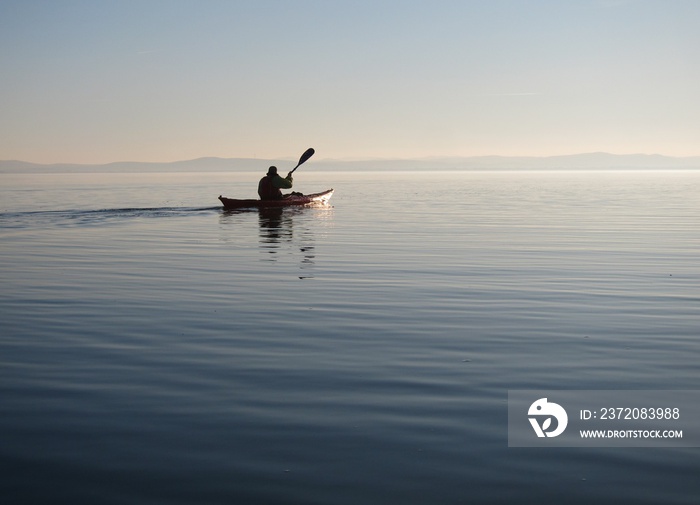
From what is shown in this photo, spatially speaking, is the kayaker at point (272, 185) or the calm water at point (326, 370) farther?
the kayaker at point (272, 185)

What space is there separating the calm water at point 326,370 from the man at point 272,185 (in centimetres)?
1840

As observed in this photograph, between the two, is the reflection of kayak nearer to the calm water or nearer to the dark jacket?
the dark jacket

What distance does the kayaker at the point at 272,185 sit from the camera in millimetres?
40469

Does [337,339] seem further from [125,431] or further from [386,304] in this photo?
[125,431]

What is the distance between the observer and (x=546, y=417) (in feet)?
25.4

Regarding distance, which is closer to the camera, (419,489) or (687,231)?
(419,489)

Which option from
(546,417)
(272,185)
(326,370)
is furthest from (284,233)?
(546,417)

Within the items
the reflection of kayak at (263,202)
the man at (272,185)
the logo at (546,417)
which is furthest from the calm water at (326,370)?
the reflection of kayak at (263,202)

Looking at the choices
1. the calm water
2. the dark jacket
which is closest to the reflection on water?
the calm water

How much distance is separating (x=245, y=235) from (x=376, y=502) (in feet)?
80.5

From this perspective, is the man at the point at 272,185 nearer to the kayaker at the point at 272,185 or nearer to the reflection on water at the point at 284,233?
the kayaker at the point at 272,185

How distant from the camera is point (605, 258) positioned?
2152 centimetres

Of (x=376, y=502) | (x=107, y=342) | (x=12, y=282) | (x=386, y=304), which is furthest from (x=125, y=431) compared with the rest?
(x=12, y=282)

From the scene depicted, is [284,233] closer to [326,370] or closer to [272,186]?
[272,186]
